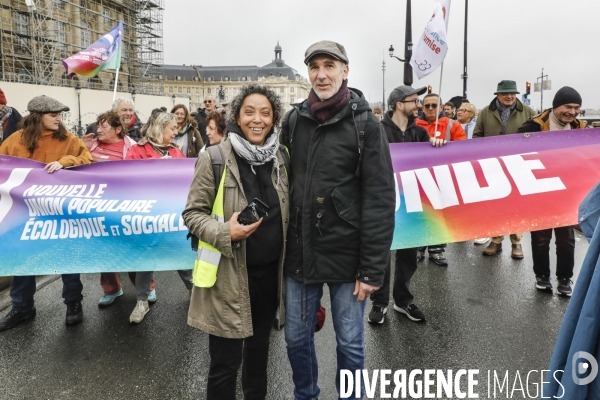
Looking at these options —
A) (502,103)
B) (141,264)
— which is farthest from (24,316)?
(502,103)

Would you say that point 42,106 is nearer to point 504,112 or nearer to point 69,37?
point 504,112

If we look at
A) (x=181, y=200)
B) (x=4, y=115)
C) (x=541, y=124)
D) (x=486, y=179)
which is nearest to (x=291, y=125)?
(x=181, y=200)

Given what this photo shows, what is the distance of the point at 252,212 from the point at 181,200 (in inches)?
79.4

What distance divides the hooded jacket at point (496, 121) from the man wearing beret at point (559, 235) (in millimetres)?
890

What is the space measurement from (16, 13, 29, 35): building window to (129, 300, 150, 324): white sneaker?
38437 mm

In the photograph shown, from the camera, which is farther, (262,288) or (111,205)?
(111,205)

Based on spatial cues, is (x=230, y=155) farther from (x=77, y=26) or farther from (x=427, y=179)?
(x=77, y=26)

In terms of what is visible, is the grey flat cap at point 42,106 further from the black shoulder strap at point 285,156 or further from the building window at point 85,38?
the building window at point 85,38

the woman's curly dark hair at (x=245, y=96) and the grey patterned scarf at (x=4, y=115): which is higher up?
the grey patterned scarf at (x=4, y=115)

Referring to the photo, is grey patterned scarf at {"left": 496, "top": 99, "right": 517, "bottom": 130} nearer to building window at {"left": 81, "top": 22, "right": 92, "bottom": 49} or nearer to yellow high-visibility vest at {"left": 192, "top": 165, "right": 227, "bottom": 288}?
yellow high-visibility vest at {"left": 192, "top": 165, "right": 227, "bottom": 288}

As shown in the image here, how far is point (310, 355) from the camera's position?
2502mm

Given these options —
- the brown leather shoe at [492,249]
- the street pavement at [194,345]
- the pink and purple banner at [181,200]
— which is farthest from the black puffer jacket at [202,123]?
the brown leather shoe at [492,249]

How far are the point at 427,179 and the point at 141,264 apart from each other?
8.94 ft

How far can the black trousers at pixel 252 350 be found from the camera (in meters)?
2.28
